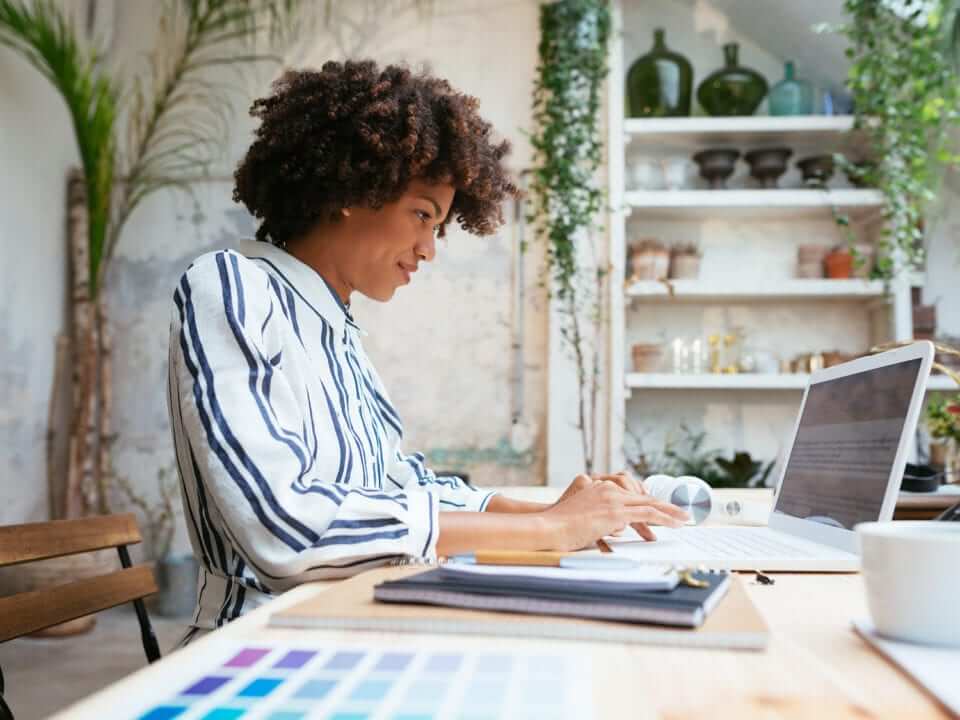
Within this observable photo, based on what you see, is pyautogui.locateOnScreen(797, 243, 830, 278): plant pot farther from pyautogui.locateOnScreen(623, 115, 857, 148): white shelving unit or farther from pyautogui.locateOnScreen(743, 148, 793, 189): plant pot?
pyautogui.locateOnScreen(623, 115, 857, 148): white shelving unit

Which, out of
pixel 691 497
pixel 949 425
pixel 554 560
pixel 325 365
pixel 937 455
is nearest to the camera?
pixel 554 560

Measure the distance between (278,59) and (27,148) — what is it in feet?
4.05

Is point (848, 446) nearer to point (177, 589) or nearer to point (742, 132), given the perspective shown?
point (742, 132)

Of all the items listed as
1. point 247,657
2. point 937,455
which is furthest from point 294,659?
point 937,455

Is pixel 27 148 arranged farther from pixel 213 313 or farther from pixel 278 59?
pixel 213 313

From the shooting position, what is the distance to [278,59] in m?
4.53

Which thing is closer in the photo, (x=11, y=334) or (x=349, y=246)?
(x=349, y=246)

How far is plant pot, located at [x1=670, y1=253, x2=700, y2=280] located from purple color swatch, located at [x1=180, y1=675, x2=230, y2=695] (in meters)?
3.85

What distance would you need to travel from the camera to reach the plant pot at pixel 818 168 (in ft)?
13.5

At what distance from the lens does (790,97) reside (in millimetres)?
4230

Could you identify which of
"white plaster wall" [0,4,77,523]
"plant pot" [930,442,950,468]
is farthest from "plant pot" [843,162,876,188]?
"white plaster wall" [0,4,77,523]

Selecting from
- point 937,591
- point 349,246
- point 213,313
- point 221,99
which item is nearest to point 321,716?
point 937,591

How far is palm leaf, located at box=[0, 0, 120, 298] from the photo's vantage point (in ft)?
12.0

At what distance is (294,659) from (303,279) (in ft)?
2.79
